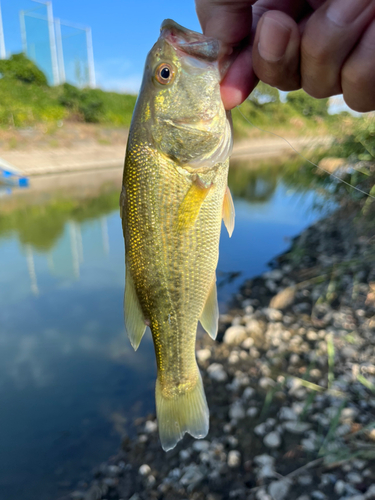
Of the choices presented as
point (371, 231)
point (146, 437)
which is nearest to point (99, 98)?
point (371, 231)

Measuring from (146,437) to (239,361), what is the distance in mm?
1460

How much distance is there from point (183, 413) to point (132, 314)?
1.97 ft

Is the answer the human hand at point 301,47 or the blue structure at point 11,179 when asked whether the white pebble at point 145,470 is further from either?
the blue structure at point 11,179

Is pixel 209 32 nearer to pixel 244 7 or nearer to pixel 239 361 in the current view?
pixel 244 7

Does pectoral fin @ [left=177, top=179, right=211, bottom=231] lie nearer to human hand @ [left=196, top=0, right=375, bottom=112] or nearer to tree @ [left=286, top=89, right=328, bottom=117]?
human hand @ [left=196, top=0, right=375, bottom=112]

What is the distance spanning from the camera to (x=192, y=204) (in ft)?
5.46

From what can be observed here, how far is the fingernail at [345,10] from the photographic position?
132cm

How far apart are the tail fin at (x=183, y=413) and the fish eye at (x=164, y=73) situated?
1.53 m

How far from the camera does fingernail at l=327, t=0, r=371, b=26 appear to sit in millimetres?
1317

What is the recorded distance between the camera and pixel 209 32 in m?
1.67

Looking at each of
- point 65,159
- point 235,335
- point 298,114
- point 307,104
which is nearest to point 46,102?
point 65,159

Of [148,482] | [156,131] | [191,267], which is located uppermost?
[156,131]

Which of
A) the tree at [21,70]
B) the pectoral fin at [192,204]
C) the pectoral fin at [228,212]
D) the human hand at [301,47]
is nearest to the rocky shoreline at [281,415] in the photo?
the pectoral fin at [228,212]

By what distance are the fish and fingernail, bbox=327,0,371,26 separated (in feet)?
1.53
